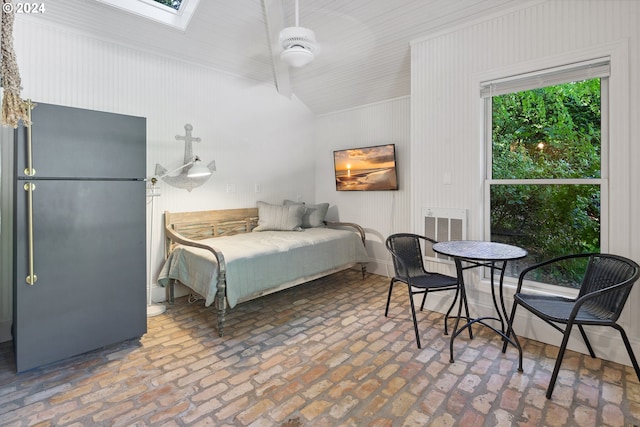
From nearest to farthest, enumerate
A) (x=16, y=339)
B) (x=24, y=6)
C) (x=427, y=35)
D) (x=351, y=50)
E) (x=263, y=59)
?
(x=16, y=339) < (x=24, y=6) < (x=427, y=35) < (x=351, y=50) < (x=263, y=59)

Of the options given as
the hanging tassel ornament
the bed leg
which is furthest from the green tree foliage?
the hanging tassel ornament

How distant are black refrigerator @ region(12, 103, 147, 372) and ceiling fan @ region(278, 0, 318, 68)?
4.47ft

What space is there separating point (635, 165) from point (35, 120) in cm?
388

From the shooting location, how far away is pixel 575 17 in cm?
232

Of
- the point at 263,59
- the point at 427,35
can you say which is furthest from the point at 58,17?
the point at 427,35

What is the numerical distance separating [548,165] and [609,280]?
3.22 feet

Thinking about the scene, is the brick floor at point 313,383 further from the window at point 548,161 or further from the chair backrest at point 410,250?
the window at point 548,161

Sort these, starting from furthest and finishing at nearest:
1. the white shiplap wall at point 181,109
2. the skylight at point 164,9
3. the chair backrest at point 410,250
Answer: the chair backrest at point 410,250, the skylight at point 164,9, the white shiplap wall at point 181,109

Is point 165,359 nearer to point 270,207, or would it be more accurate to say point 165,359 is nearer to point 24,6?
point 270,207

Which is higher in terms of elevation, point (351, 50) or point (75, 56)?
point (351, 50)

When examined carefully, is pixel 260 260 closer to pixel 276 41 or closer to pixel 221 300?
pixel 221 300

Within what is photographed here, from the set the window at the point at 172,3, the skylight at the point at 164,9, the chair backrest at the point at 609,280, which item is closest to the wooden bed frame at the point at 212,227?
the skylight at the point at 164,9

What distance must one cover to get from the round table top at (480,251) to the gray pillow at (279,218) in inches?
80.2

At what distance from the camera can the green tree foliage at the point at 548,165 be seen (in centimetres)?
242
